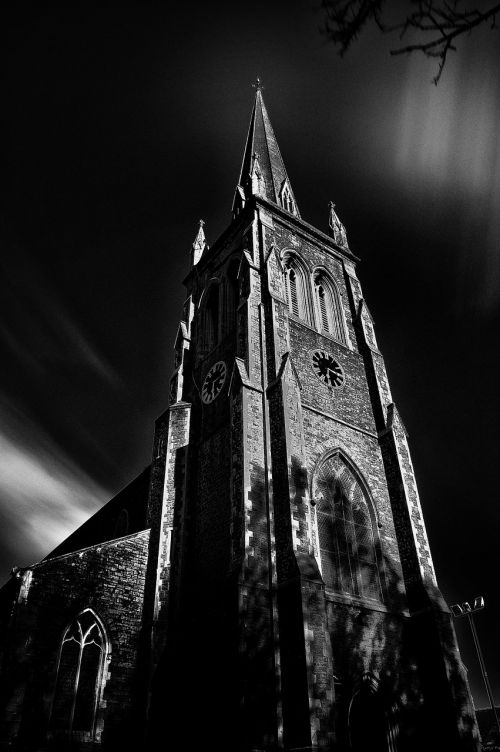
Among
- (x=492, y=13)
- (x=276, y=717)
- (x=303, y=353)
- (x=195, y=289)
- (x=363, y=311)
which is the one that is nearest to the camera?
(x=492, y=13)

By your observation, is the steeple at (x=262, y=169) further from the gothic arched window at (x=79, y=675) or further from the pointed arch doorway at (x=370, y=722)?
the pointed arch doorway at (x=370, y=722)

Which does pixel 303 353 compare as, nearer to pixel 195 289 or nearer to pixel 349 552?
pixel 349 552

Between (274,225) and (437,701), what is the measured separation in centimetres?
1843

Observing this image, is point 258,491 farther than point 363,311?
No

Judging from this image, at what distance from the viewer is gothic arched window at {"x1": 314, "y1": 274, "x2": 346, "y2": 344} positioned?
21594mm

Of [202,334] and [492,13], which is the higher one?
[202,334]

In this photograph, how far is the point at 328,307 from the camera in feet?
74.3

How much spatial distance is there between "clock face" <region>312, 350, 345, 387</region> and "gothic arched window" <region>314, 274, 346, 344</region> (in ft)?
6.42

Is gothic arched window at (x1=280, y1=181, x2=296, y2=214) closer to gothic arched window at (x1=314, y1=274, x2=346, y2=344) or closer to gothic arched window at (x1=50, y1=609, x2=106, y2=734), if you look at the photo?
gothic arched window at (x1=314, y1=274, x2=346, y2=344)

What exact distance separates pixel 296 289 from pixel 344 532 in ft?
35.3

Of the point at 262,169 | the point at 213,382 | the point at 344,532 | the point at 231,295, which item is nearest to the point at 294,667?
the point at 344,532

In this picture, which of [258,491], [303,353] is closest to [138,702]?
[258,491]

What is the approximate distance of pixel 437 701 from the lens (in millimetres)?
13008

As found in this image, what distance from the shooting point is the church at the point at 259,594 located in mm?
11414
